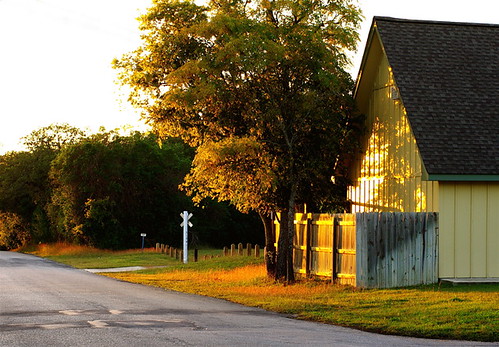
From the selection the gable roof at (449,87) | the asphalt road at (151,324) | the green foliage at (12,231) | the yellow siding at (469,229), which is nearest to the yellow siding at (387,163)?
the yellow siding at (469,229)

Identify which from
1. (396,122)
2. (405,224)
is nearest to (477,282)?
(405,224)

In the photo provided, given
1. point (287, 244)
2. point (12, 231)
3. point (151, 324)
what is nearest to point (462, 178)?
point (287, 244)

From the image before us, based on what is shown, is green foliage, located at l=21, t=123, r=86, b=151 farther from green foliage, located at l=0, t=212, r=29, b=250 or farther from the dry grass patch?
the dry grass patch

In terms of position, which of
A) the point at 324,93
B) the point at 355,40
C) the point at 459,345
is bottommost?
the point at 459,345

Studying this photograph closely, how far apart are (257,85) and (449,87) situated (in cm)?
580

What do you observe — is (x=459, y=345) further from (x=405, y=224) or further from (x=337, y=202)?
(x=337, y=202)

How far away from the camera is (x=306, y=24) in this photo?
77.7 ft

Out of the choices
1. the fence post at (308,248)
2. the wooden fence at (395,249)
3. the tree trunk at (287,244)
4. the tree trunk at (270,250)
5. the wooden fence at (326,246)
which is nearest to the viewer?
the wooden fence at (395,249)

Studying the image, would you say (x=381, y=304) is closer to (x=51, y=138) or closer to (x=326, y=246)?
(x=326, y=246)

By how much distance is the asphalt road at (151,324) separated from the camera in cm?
1189

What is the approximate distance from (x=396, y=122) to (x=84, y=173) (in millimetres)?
37318

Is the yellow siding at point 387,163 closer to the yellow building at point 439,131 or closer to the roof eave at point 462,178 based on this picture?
the yellow building at point 439,131

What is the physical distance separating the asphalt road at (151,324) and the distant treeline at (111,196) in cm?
3727

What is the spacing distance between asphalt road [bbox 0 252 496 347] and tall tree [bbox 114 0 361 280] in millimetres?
5458
